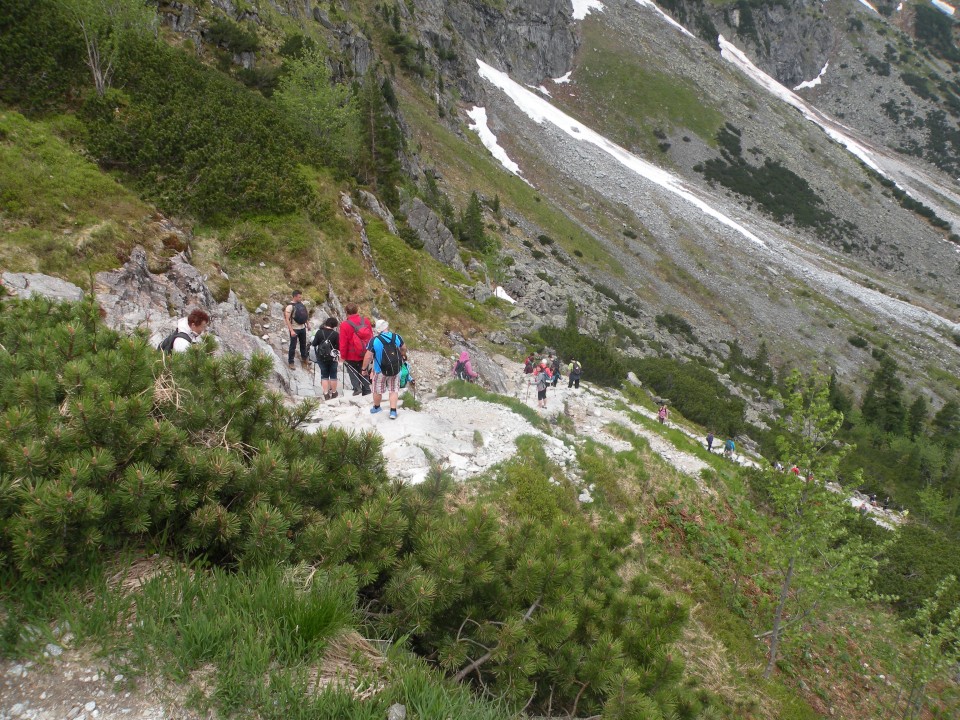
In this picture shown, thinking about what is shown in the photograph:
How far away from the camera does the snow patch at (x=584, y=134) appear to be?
70062mm

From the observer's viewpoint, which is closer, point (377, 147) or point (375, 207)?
point (375, 207)

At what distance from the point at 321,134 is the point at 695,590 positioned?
25729mm

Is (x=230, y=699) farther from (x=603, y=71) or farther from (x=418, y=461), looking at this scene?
(x=603, y=71)

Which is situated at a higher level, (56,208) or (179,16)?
(179,16)

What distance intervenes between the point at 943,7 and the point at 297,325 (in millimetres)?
236597

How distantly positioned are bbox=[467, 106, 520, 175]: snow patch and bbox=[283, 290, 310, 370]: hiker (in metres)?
55.8

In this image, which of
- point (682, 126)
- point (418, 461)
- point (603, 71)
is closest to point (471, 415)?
point (418, 461)

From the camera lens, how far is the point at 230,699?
8.00 feet

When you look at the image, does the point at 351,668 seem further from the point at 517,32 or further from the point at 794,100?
the point at 794,100

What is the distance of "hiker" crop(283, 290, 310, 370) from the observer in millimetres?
11703

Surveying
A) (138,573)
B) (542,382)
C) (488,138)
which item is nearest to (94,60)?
(542,382)

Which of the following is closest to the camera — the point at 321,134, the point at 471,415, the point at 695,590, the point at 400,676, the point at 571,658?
the point at 400,676

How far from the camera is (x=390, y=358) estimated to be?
→ 8.87 meters

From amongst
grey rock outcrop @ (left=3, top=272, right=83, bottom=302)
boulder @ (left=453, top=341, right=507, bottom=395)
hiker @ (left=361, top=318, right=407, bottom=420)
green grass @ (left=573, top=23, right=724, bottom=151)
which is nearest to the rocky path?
hiker @ (left=361, top=318, right=407, bottom=420)
